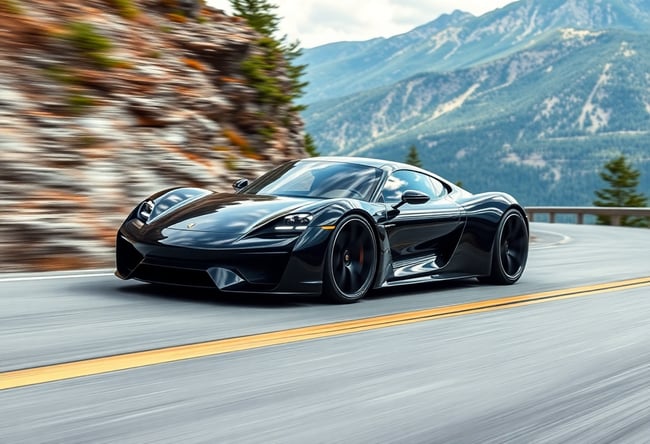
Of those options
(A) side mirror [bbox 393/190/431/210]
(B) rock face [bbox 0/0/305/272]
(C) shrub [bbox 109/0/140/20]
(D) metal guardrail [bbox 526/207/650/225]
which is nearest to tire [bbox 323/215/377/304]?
(A) side mirror [bbox 393/190/431/210]

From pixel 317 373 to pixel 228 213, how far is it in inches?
92.6

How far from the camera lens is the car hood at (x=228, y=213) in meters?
6.26

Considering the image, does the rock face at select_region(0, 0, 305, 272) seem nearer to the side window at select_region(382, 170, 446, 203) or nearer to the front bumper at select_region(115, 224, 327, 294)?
the front bumper at select_region(115, 224, 327, 294)

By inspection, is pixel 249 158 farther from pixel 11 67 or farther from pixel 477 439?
pixel 477 439

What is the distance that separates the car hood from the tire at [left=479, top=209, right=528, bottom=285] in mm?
2373

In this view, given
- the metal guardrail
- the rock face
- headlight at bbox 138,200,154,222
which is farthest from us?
the metal guardrail

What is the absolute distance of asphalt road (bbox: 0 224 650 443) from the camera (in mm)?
3393

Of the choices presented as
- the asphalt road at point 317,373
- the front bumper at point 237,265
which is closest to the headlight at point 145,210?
the front bumper at point 237,265

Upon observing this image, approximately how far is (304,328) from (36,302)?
175cm

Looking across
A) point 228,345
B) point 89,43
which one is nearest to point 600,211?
point 89,43

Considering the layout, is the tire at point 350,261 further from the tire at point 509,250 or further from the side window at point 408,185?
the tire at point 509,250

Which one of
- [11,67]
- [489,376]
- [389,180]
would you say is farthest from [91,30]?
[489,376]

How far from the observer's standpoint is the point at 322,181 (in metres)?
7.30

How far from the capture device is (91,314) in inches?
218
